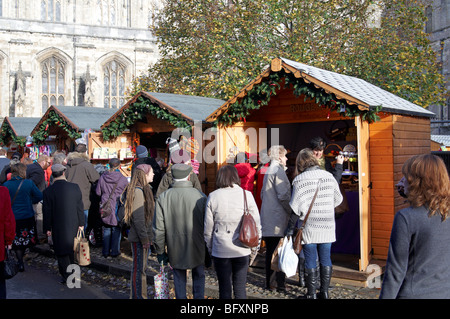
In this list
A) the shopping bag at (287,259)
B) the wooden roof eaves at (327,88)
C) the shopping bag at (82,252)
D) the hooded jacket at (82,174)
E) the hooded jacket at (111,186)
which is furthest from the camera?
the hooded jacket at (82,174)

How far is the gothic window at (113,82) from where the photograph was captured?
3378 centimetres

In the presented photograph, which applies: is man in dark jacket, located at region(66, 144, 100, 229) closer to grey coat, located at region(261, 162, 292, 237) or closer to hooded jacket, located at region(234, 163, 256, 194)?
hooded jacket, located at region(234, 163, 256, 194)

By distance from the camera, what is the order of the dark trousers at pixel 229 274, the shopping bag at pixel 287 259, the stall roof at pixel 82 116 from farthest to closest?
1. the stall roof at pixel 82 116
2. the shopping bag at pixel 287 259
3. the dark trousers at pixel 229 274

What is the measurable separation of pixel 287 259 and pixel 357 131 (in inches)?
92.6

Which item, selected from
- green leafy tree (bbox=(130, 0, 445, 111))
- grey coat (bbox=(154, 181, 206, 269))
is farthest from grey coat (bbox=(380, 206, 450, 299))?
green leafy tree (bbox=(130, 0, 445, 111))

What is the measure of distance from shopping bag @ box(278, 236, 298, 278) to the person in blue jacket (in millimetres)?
4550

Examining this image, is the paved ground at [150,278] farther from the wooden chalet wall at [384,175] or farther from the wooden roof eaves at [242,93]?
the wooden roof eaves at [242,93]

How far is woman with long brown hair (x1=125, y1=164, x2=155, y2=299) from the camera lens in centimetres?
543

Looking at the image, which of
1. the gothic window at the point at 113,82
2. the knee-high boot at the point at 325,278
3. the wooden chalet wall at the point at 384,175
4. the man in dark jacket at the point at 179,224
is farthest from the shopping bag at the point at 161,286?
the gothic window at the point at 113,82

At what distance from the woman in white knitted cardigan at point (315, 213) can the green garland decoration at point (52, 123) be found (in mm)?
8376

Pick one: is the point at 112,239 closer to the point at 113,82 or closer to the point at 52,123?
the point at 52,123

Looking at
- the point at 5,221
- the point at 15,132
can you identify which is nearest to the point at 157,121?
the point at 5,221

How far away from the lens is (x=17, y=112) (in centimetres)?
3084

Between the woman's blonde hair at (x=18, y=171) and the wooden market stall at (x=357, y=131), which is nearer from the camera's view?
the wooden market stall at (x=357, y=131)
